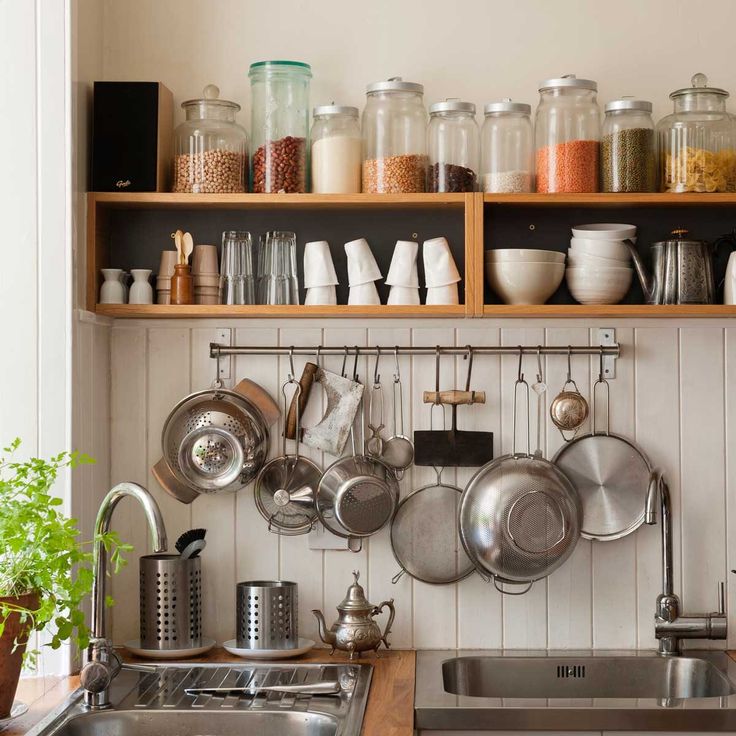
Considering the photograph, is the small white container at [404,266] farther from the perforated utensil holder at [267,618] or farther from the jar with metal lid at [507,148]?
the perforated utensil holder at [267,618]

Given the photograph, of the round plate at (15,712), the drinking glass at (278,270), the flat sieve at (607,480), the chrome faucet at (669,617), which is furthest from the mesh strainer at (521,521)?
the round plate at (15,712)

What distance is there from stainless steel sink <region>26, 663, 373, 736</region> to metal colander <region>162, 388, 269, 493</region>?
471 millimetres

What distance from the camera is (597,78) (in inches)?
93.8

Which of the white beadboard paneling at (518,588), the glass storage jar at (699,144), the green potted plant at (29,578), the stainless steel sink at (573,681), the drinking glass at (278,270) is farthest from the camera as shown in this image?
the white beadboard paneling at (518,588)

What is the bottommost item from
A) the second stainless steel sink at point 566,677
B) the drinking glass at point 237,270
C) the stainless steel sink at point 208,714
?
the second stainless steel sink at point 566,677

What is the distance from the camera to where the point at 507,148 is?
226 centimetres

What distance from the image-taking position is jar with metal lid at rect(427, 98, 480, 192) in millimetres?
2229

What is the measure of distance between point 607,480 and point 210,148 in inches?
45.6

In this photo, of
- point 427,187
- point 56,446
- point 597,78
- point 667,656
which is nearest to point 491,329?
point 427,187

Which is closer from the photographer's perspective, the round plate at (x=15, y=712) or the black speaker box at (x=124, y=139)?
the round plate at (x=15, y=712)

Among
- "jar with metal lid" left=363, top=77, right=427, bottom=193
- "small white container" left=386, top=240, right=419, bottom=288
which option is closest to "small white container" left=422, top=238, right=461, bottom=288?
"small white container" left=386, top=240, right=419, bottom=288

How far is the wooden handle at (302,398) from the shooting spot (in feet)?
7.83

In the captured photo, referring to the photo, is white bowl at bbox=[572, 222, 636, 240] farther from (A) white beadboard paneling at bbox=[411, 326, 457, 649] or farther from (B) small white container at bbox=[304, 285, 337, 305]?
(B) small white container at bbox=[304, 285, 337, 305]

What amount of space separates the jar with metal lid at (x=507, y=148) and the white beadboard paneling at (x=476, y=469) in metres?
0.35
